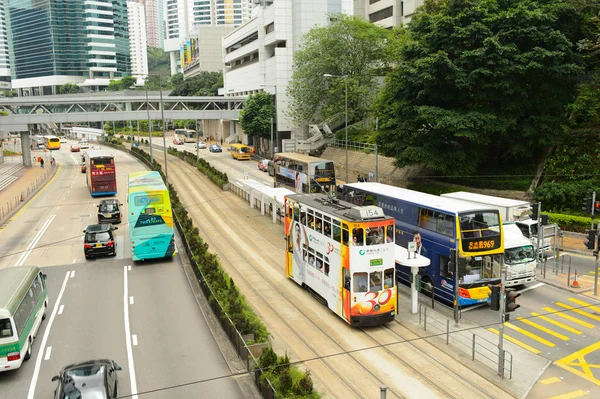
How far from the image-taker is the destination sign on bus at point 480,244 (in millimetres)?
20938

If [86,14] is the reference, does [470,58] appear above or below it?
below

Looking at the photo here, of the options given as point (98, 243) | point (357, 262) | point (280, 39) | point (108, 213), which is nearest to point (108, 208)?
point (108, 213)

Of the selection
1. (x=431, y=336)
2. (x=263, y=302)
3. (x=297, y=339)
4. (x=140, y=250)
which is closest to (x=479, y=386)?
(x=431, y=336)

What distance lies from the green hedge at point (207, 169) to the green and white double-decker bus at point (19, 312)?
113ft

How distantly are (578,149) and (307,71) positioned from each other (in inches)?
1382

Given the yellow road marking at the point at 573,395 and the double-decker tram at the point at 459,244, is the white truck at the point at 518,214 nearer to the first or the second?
the double-decker tram at the point at 459,244

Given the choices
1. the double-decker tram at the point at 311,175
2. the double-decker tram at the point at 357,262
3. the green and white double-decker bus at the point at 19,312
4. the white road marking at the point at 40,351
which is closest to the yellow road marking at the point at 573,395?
the double-decker tram at the point at 357,262

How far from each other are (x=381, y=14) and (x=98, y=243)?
6343 centimetres

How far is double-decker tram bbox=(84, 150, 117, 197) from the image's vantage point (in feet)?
161

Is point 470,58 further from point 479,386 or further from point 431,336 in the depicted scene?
point 479,386

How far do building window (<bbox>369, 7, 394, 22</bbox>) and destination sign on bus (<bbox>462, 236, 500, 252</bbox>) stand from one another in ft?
211

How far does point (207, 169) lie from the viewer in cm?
6266

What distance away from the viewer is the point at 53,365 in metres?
17.5

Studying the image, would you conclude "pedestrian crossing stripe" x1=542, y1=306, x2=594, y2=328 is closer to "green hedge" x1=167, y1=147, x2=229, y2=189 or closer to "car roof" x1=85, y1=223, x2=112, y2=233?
"car roof" x1=85, y1=223, x2=112, y2=233
